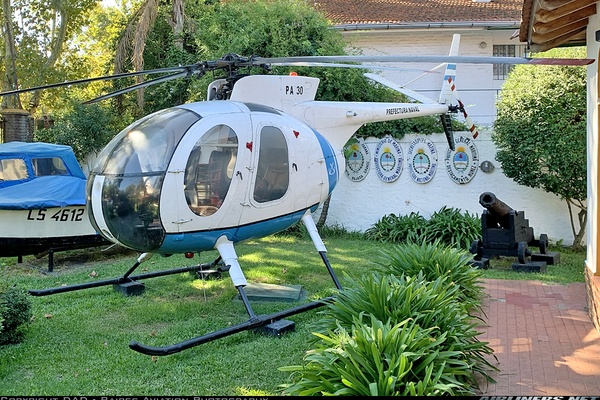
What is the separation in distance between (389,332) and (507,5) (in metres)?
16.3

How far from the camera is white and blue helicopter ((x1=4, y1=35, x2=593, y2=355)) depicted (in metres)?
6.12

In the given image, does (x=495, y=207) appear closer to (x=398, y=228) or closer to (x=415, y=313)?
(x=398, y=228)

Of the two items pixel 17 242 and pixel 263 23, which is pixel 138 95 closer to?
pixel 263 23

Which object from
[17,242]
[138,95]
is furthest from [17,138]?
[17,242]

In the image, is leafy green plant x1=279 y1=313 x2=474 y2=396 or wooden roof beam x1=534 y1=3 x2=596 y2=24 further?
wooden roof beam x1=534 y1=3 x2=596 y2=24

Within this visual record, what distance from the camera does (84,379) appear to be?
207 inches

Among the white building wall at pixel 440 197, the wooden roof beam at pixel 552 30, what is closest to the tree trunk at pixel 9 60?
the white building wall at pixel 440 197

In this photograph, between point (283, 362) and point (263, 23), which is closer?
Result: point (283, 362)

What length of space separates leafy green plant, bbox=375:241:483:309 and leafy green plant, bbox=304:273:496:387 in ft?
4.99

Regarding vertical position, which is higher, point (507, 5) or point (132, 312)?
point (507, 5)

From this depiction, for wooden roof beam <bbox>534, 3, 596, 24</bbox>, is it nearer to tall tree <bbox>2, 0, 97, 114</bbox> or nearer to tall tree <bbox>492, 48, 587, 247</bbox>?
tall tree <bbox>492, 48, 587, 247</bbox>

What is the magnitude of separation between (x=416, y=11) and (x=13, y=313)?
15.0 meters

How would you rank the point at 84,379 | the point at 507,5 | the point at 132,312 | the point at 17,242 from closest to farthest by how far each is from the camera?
the point at 84,379 < the point at 132,312 < the point at 17,242 < the point at 507,5

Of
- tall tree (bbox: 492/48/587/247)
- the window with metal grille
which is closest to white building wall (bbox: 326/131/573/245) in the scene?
tall tree (bbox: 492/48/587/247)
